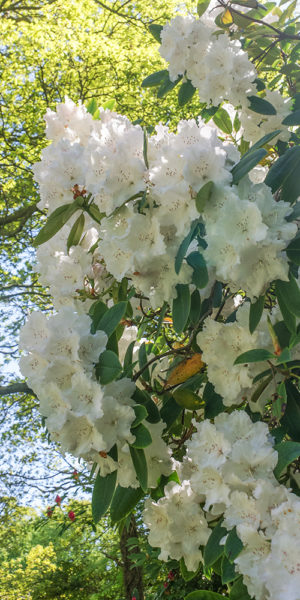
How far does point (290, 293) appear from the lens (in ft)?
3.49

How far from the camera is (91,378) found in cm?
108

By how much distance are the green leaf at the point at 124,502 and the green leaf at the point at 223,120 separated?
1.11 m

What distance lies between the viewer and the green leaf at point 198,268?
1164 mm

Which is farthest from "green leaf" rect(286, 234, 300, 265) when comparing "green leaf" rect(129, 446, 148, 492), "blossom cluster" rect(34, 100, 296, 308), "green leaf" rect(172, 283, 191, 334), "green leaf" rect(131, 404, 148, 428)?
"green leaf" rect(129, 446, 148, 492)

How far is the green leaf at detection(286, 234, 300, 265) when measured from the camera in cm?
101

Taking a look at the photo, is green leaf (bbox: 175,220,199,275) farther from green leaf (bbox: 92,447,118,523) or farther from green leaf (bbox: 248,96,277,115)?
green leaf (bbox: 248,96,277,115)

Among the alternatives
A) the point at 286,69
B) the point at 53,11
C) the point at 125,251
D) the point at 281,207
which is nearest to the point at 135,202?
the point at 125,251

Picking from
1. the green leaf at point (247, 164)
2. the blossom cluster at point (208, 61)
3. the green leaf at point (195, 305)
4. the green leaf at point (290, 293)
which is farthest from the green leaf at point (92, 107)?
the green leaf at point (290, 293)

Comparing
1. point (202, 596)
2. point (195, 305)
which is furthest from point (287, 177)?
point (202, 596)

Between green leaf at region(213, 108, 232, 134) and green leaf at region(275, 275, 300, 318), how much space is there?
92 centimetres

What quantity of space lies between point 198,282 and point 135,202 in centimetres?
19

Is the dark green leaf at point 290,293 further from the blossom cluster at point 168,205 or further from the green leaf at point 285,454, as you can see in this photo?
the green leaf at point 285,454

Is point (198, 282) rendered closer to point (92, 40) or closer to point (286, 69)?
point (286, 69)

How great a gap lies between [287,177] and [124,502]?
716mm
